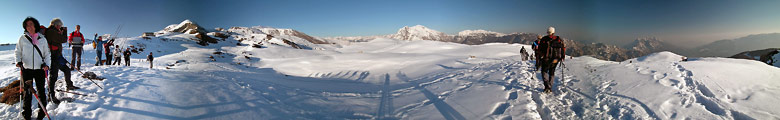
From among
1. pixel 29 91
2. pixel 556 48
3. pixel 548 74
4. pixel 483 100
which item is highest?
A: pixel 556 48

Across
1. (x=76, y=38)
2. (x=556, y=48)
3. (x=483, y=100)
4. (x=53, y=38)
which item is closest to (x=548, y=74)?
(x=556, y=48)

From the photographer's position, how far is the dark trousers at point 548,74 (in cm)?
→ 661

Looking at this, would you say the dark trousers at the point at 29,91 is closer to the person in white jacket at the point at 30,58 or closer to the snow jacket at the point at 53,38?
the person in white jacket at the point at 30,58

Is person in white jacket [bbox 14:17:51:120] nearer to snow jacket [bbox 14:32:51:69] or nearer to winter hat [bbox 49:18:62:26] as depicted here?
snow jacket [bbox 14:32:51:69]

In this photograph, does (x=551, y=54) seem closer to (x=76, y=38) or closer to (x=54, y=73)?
(x=54, y=73)

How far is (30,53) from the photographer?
4.08m

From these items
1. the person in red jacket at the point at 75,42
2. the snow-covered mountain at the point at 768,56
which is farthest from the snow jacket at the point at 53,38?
the snow-covered mountain at the point at 768,56

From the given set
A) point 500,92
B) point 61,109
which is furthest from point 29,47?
point 500,92

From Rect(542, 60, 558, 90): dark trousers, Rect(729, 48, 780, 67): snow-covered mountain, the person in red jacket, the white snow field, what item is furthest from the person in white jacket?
Rect(729, 48, 780, 67): snow-covered mountain

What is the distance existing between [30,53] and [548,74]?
367 inches

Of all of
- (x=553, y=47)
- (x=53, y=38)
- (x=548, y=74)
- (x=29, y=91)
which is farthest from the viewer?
(x=548, y=74)

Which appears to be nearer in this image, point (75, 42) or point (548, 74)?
point (548, 74)

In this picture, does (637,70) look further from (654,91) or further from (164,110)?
(164,110)

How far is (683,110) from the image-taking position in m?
4.42
